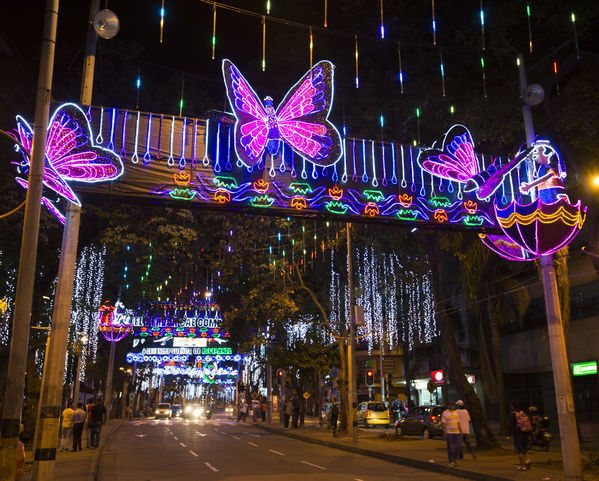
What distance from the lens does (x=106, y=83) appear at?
20.0 meters

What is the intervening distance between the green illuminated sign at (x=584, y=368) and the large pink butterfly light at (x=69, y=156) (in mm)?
26216

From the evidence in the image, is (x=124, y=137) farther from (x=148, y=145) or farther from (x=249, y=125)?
(x=249, y=125)

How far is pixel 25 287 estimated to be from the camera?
8266mm

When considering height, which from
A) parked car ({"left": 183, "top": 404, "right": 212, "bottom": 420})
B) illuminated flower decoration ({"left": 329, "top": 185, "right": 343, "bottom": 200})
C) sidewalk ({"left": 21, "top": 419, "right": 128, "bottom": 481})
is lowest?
parked car ({"left": 183, "top": 404, "right": 212, "bottom": 420})

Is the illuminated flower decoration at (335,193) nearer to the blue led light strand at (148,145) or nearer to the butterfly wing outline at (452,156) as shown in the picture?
the butterfly wing outline at (452,156)

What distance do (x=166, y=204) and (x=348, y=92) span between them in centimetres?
862

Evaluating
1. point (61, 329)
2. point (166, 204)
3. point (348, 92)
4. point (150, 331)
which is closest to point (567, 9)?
point (348, 92)

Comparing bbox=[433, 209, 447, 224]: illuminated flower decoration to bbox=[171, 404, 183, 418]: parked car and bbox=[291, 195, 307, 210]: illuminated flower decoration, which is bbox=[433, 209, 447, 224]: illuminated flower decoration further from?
bbox=[171, 404, 183, 418]: parked car

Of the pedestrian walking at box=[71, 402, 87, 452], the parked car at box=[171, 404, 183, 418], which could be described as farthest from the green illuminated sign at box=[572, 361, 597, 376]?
the parked car at box=[171, 404, 183, 418]

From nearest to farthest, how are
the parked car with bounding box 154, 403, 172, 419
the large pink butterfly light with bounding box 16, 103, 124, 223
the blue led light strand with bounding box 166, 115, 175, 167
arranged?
the large pink butterfly light with bounding box 16, 103, 124, 223, the blue led light strand with bounding box 166, 115, 175, 167, the parked car with bounding box 154, 403, 172, 419

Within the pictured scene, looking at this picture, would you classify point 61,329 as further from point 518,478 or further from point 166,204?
point 518,478

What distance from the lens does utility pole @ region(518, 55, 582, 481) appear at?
12.0 meters

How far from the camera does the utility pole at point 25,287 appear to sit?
7.69m

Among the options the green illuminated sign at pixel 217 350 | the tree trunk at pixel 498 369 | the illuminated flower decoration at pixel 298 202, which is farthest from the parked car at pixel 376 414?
the illuminated flower decoration at pixel 298 202
